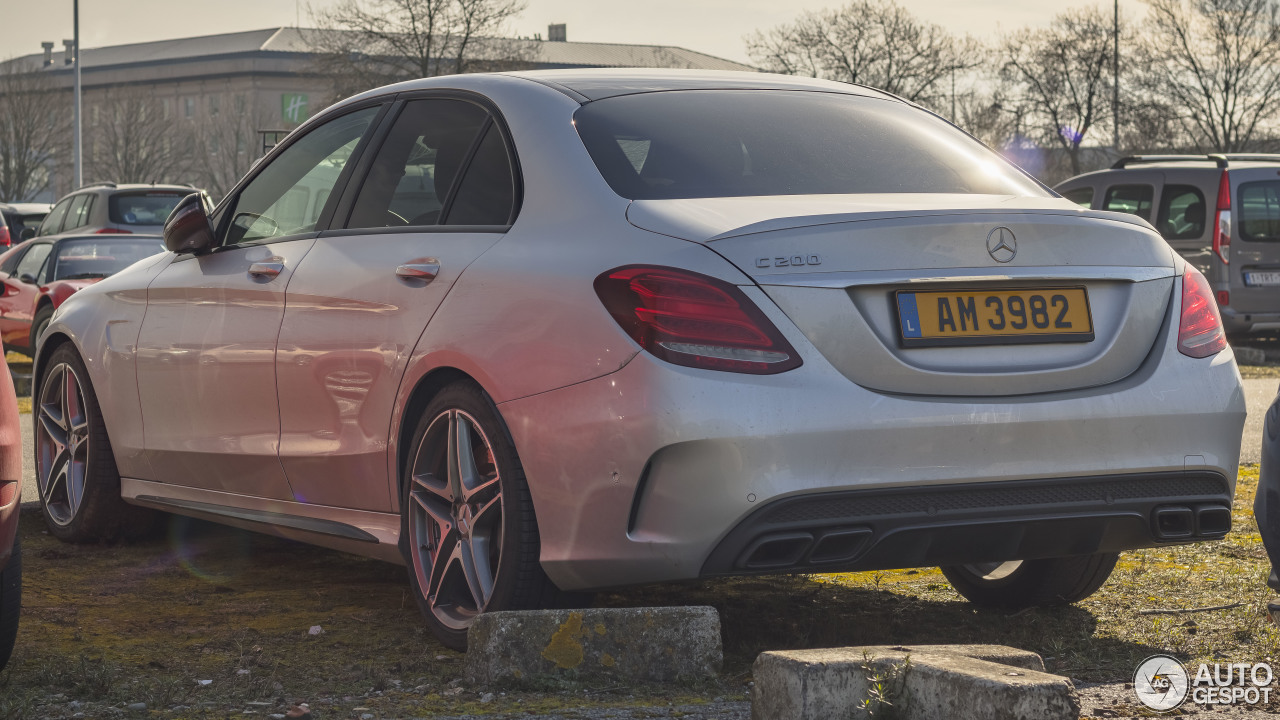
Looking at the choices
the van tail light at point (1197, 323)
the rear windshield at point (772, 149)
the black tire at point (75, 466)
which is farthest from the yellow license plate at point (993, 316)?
the black tire at point (75, 466)

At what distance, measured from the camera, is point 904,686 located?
330 cm

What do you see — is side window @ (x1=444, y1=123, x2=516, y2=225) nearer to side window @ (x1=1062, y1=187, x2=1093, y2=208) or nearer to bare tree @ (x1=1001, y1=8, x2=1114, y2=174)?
side window @ (x1=1062, y1=187, x2=1093, y2=208)

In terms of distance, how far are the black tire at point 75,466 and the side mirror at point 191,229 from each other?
0.87 meters

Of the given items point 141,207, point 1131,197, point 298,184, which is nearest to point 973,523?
point 298,184

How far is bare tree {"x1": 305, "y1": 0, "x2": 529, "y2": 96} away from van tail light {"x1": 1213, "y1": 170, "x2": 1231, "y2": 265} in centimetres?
3556

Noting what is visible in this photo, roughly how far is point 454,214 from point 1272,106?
194ft

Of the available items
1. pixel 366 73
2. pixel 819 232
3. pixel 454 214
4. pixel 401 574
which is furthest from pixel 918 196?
pixel 366 73

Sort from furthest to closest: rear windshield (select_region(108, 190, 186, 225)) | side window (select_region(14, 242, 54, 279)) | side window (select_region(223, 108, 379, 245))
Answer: rear windshield (select_region(108, 190, 186, 225)) < side window (select_region(14, 242, 54, 279)) < side window (select_region(223, 108, 379, 245))

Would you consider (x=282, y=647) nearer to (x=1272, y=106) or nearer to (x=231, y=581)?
(x=231, y=581)

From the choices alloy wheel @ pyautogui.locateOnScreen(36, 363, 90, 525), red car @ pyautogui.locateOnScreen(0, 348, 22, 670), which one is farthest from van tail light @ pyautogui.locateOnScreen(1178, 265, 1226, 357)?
alloy wheel @ pyautogui.locateOnScreen(36, 363, 90, 525)

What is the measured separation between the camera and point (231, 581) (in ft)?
18.1

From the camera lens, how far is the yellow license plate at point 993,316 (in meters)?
3.69

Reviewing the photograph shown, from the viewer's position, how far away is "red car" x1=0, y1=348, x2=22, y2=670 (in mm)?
3791

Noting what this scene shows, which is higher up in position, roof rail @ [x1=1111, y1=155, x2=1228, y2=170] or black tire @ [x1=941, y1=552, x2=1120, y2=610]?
roof rail @ [x1=1111, y1=155, x2=1228, y2=170]
